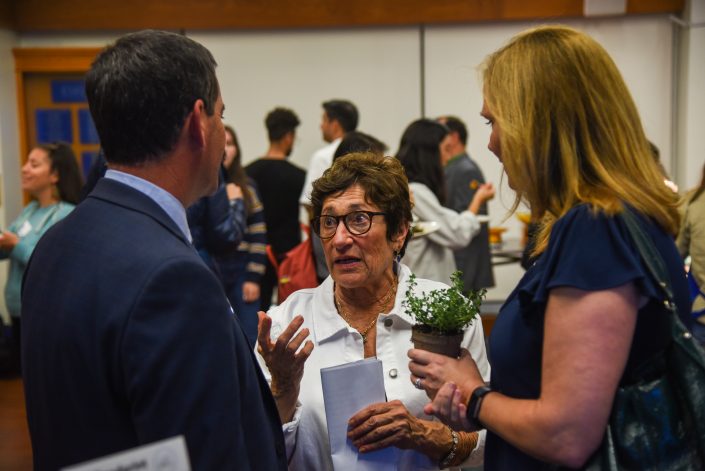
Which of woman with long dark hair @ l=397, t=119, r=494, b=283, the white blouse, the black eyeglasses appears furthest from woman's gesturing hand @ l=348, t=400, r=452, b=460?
woman with long dark hair @ l=397, t=119, r=494, b=283

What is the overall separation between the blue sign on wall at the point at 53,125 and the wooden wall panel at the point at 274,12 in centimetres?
83

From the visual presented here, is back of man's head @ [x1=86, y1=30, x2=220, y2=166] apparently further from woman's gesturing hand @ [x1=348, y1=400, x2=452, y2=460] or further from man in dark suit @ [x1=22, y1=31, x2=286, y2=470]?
woman's gesturing hand @ [x1=348, y1=400, x2=452, y2=460]

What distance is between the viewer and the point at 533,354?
133cm

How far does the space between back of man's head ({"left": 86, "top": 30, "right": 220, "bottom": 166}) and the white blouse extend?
88 centimetres

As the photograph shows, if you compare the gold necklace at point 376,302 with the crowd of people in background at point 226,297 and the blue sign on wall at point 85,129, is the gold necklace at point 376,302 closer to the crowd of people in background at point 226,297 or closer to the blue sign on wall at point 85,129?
the crowd of people in background at point 226,297

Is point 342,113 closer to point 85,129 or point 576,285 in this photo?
point 85,129

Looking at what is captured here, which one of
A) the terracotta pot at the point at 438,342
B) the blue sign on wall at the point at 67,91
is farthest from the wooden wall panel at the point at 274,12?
the terracotta pot at the point at 438,342

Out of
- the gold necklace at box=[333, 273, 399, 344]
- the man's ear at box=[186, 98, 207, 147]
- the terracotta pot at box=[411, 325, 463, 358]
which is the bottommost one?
the gold necklace at box=[333, 273, 399, 344]

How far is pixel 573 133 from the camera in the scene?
1.32 meters

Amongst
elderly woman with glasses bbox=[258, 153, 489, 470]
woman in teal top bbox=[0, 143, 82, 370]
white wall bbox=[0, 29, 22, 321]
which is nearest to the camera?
elderly woman with glasses bbox=[258, 153, 489, 470]

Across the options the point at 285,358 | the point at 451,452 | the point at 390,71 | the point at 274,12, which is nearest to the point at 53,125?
the point at 274,12

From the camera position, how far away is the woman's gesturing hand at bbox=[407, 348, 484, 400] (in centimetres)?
145

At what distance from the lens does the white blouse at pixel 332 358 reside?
1941 mm

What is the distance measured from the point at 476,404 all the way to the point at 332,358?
0.71m
